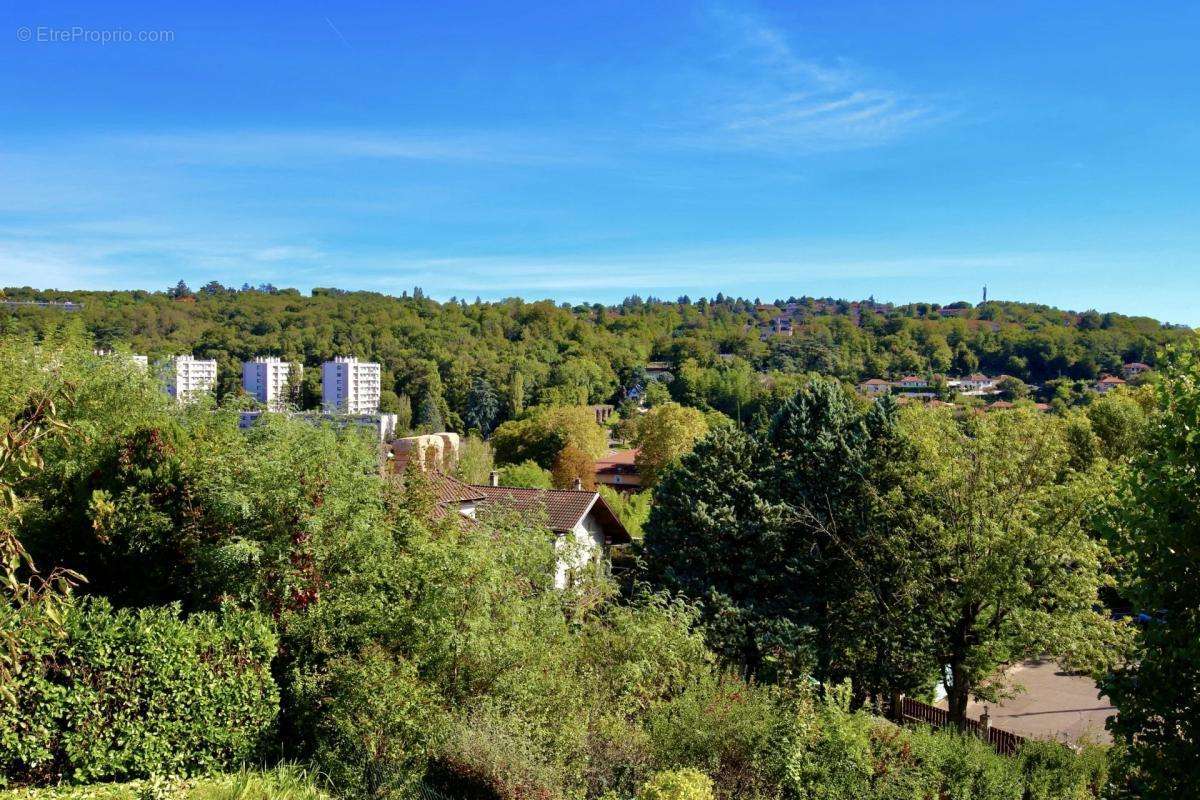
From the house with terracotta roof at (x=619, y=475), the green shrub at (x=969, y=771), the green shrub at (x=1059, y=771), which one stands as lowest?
the house with terracotta roof at (x=619, y=475)

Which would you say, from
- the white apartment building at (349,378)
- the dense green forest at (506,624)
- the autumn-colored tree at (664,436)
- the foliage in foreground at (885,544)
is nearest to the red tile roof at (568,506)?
the foliage in foreground at (885,544)

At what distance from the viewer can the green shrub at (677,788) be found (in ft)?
25.5

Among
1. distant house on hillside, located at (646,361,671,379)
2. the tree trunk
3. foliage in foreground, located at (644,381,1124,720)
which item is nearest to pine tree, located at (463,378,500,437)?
distant house on hillside, located at (646,361,671,379)

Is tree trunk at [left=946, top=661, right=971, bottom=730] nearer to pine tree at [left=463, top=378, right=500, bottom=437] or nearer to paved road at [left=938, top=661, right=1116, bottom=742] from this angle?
paved road at [left=938, top=661, right=1116, bottom=742]

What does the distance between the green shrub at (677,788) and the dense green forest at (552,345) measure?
70070 millimetres

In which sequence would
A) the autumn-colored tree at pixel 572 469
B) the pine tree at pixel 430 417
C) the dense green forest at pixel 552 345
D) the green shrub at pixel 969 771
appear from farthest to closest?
the dense green forest at pixel 552 345, the pine tree at pixel 430 417, the autumn-colored tree at pixel 572 469, the green shrub at pixel 969 771

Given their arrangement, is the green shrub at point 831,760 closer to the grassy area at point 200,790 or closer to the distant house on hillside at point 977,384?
the grassy area at point 200,790

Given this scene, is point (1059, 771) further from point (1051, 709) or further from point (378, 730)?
point (1051, 709)

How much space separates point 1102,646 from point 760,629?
643 cm

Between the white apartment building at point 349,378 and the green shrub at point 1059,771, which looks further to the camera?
the white apartment building at point 349,378

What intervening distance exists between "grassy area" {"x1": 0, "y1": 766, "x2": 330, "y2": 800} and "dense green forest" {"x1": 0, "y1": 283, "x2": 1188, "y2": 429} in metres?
70.9

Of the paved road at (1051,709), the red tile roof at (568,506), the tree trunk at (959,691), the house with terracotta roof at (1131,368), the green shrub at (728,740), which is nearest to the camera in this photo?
the green shrub at (728,740)

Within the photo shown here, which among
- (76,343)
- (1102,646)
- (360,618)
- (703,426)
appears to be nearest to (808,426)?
(1102,646)

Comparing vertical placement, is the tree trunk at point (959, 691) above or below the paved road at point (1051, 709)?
above
